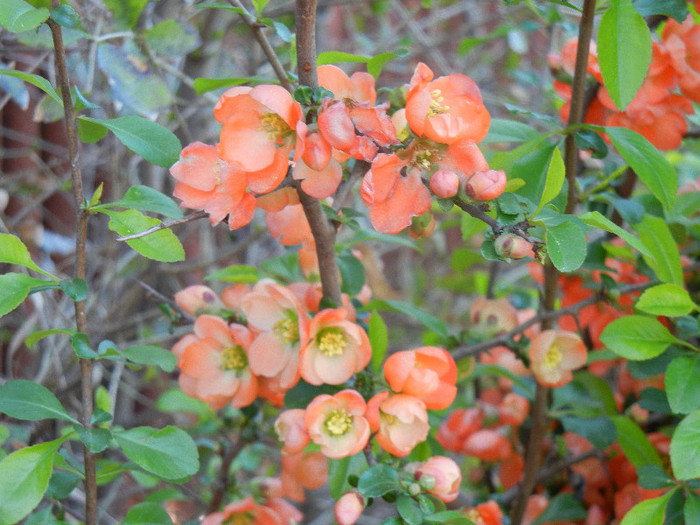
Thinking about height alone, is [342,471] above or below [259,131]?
below

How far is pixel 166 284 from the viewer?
75.0 inches

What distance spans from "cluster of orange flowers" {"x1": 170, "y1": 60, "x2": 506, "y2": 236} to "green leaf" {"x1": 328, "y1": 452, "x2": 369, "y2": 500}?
0.37 metres

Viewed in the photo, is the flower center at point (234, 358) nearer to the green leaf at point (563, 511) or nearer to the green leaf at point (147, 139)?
the green leaf at point (147, 139)

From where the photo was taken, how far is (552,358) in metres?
0.97

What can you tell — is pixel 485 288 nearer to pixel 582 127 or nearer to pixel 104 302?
pixel 582 127

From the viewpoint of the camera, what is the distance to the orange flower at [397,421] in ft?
2.51

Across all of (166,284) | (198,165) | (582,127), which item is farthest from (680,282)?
(166,284)

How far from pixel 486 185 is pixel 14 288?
479 mm

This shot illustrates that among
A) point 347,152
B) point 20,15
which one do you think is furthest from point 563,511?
point 20,15

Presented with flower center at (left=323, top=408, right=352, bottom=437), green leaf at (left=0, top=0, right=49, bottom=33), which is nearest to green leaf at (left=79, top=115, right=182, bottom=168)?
green leaf at (left=0, top=0, right=49, bottom=33)

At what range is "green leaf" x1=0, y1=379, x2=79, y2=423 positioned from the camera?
748 mm

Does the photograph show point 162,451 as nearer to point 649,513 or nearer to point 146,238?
point 146,238

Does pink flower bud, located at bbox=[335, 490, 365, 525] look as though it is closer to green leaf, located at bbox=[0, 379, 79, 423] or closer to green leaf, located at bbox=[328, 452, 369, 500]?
green leaf, located at bbox=[328, 452, 369, 500]

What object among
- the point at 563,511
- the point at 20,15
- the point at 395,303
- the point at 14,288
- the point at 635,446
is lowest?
the point at 563,511
